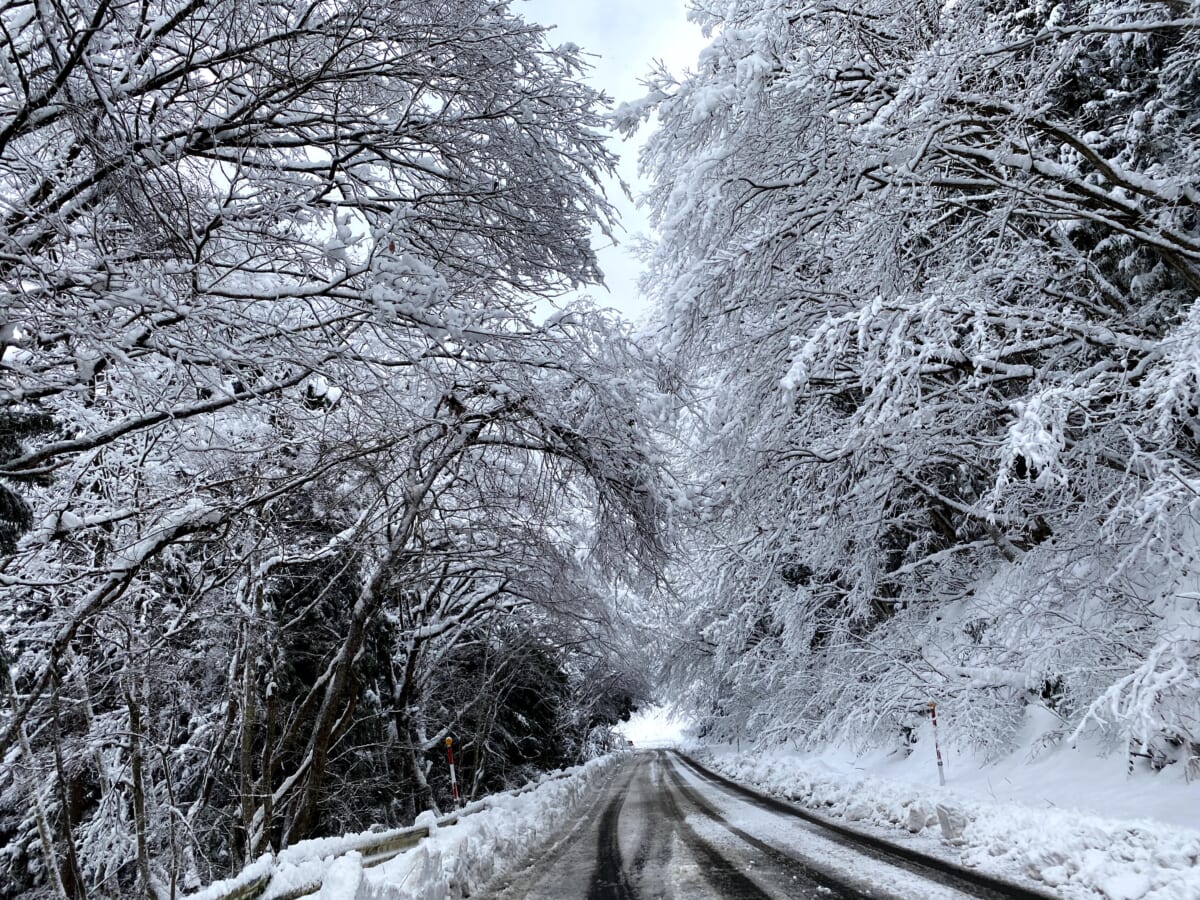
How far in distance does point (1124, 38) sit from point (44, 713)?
16698mm

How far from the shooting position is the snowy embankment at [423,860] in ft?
13.4

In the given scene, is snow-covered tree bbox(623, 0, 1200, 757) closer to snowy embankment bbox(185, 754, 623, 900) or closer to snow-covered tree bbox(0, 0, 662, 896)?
snow-covered tree bbox(0, 0, 662, 896)

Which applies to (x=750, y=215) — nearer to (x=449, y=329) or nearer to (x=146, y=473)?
(x=449, y=329)

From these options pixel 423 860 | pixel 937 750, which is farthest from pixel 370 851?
pixel 937 750

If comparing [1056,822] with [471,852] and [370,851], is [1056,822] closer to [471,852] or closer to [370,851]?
[471,852]

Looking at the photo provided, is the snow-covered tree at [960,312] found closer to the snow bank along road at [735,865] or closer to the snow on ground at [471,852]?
the snow bank along road at [735,865]

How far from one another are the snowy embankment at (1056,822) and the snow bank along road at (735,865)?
1.56 feet

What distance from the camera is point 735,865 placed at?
841cm

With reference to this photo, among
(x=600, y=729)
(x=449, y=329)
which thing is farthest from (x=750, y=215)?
(x=600, y=729)

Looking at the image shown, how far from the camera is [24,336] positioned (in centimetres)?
362

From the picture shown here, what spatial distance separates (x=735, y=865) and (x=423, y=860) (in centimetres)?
392

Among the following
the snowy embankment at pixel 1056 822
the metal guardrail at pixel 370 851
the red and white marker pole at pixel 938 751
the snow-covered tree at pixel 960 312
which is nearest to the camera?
the metal guardrail at pixel 370 851

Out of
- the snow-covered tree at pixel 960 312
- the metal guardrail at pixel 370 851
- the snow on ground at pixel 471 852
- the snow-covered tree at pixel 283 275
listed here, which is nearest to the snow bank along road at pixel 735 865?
the snow on ground at pixel 471 852

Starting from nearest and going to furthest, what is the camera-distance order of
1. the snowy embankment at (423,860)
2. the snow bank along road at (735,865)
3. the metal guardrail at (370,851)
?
the metal guardrail at (370,851), the snowy embankment at (423,860), the snow bank along road at (735,865)
